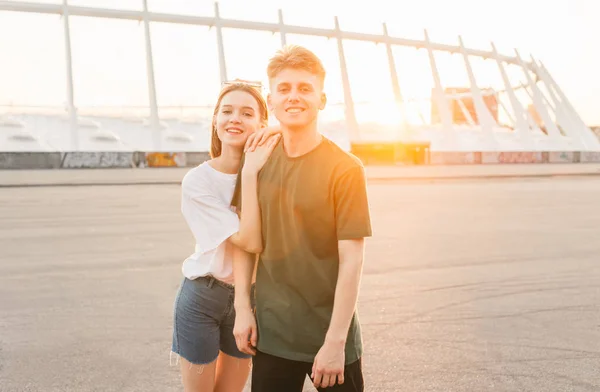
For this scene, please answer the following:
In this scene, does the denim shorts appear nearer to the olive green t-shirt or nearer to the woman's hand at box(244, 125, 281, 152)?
the olive green t-shirt

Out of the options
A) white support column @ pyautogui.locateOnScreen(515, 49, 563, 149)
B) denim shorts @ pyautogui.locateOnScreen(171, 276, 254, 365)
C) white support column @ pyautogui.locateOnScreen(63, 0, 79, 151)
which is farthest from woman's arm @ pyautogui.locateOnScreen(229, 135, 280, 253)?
white support column @ pyautogui.locateOnScreen(515, 49, 563, 149)

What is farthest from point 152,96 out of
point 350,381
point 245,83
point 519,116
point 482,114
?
point 350,381

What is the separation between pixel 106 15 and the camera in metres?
31.0

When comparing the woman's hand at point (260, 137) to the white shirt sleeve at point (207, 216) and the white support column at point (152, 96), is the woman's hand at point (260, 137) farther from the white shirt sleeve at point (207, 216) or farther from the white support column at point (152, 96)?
the white support column at point (152, 96)

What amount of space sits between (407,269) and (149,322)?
124 inches

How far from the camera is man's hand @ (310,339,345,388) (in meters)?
1.84

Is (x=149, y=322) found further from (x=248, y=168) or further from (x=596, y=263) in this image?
(x=596, y=263)

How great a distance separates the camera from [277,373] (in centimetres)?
198

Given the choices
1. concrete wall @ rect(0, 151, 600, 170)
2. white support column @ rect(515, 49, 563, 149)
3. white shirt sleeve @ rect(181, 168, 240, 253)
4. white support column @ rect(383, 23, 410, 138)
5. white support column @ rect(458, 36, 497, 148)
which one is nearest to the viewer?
white shirt sleeve @ rect(181, 168, 240, 253)

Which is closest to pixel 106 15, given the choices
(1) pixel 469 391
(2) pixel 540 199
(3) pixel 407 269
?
(2) pixel 540 199

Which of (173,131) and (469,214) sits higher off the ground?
(173,131)

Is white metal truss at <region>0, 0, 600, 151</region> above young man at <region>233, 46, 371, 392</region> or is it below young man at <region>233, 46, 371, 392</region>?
above

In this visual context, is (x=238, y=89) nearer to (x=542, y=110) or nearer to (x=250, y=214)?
(x=250, y=214)

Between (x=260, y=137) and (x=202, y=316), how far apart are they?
74 cm
